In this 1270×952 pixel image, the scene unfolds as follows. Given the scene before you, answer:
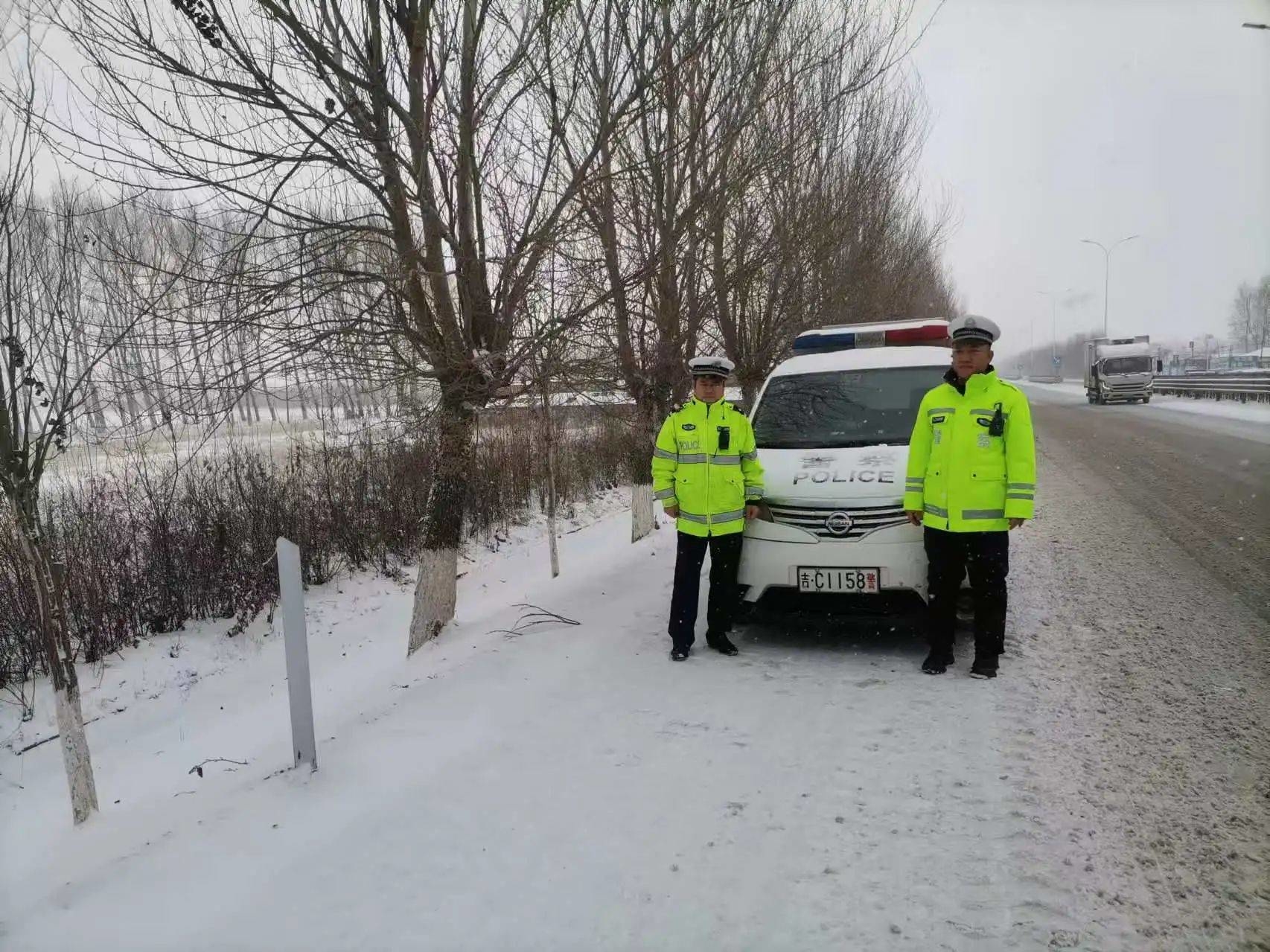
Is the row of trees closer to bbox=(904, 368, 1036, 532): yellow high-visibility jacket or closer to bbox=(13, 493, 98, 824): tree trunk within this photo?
bbox=(13, 493, 98, 824): tree trunk

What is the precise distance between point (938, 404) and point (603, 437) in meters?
9.51

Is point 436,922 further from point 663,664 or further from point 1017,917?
point 663,664

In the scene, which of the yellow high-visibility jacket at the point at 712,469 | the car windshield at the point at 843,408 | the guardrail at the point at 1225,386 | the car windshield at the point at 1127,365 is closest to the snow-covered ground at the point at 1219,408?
the guardrail at the point at 1225,386

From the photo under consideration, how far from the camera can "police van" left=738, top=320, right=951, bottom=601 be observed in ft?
14.3

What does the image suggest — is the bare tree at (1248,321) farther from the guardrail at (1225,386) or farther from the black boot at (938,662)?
the black boot at (938,662)

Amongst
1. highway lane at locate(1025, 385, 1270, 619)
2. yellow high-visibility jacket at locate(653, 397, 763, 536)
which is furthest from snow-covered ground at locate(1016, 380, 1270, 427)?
yellow high-visibility jacket at locate(653, 397, 763, 536)

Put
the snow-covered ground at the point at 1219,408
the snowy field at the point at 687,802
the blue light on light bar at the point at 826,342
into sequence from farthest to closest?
the snow-covered ground at the point at 1219,408 → the blue light on light bar at the point at 826,342 → the snowy field at the point at 687,802

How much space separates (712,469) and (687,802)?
2128 mm

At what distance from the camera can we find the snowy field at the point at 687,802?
7.93ft

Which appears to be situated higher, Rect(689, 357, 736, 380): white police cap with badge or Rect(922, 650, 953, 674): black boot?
Rect(689, 357, 736, 380): white police cap with badge

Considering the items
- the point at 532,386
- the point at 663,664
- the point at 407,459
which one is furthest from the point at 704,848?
the point at 407,459

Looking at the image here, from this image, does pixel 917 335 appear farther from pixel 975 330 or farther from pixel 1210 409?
pixel 1210 409

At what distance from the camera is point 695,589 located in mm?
4809

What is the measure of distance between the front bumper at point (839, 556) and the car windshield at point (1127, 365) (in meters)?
30.6
